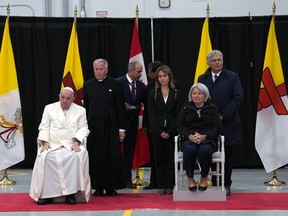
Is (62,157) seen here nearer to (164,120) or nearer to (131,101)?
(164,120)

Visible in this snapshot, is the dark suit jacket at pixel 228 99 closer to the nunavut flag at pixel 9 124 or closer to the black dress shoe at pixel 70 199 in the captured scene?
the black dress shoe at pixel 70 199

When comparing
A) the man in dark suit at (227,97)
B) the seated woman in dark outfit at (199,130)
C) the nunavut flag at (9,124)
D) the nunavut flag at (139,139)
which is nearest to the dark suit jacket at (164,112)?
the seated woman in dark outfit at (199,130)

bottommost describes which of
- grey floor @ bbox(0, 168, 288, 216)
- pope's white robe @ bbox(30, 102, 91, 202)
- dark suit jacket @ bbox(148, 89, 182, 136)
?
grey floor @ bbox(0, 168, 288, 216)

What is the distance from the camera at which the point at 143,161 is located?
934cm

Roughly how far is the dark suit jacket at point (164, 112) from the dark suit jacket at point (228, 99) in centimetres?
42

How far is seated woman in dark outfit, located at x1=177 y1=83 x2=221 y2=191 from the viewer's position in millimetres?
7426

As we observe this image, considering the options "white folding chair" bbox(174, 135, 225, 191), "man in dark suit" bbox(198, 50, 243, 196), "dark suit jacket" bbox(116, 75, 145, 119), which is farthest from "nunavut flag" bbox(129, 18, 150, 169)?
"white folding chair" bbox(174, 135, 225, 191)

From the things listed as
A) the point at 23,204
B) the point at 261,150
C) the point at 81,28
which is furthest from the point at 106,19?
the point at 23,204

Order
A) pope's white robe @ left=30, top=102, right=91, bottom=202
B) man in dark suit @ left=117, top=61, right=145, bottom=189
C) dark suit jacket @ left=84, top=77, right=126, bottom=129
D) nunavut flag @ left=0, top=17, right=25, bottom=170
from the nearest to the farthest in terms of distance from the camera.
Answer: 1. pope's white robe @ left=30, top=102, right=91, bottom=202
2. dark suit jacket @ left=84, top=77, right=126, bottom=129
3. man in dark suit @ left=117, top=61, right=145, bottom=189
4. nunavut flag @ left=0, top=17, right=25, bottom=170

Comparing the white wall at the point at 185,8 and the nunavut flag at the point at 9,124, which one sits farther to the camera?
the white wall at the point at 185,8

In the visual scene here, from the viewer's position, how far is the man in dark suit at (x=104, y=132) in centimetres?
796

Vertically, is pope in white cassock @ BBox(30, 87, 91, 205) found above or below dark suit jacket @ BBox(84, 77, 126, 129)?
below

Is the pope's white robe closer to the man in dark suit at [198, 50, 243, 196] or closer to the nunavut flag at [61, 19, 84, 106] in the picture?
the man in dark suit at [198, 50, 243, 196]

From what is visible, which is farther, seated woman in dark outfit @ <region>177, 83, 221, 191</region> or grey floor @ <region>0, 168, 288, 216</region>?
seated woman in dark outfit @ <region>177, 83, 221, 191</region>
